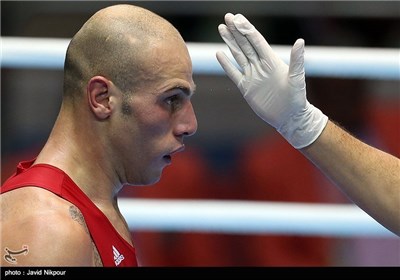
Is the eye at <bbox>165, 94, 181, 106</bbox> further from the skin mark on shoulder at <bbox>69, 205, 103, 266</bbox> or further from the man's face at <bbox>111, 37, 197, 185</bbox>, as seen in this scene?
the skin mark on shoulder at <bbox>69, 205, 103, 266</bbox>

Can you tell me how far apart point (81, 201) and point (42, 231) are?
193 mm

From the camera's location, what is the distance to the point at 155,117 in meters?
1.98

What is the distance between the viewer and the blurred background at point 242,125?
3.61 meters

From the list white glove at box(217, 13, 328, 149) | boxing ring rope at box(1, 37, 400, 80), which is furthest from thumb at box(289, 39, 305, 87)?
boxing ring rope at box(1, 37, 400, 80)

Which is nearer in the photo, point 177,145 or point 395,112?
point 177,145

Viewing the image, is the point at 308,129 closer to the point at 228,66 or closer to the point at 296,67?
the point at 296,67

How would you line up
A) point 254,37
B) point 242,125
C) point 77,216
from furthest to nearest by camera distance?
point 242,125
point 254,37
point 77,216

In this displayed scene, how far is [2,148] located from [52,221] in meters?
Result: 2.15

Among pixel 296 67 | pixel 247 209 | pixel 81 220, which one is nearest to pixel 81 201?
pixel 81 220

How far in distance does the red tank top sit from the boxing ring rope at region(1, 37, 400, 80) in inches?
44.9

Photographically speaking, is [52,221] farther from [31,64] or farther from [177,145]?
[31,64]

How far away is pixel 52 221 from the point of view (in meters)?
1.76

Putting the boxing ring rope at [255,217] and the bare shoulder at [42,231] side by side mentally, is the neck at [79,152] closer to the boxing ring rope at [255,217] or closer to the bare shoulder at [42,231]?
the bare shoulder at [42,231]

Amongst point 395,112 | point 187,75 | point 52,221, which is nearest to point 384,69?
point 395,112
